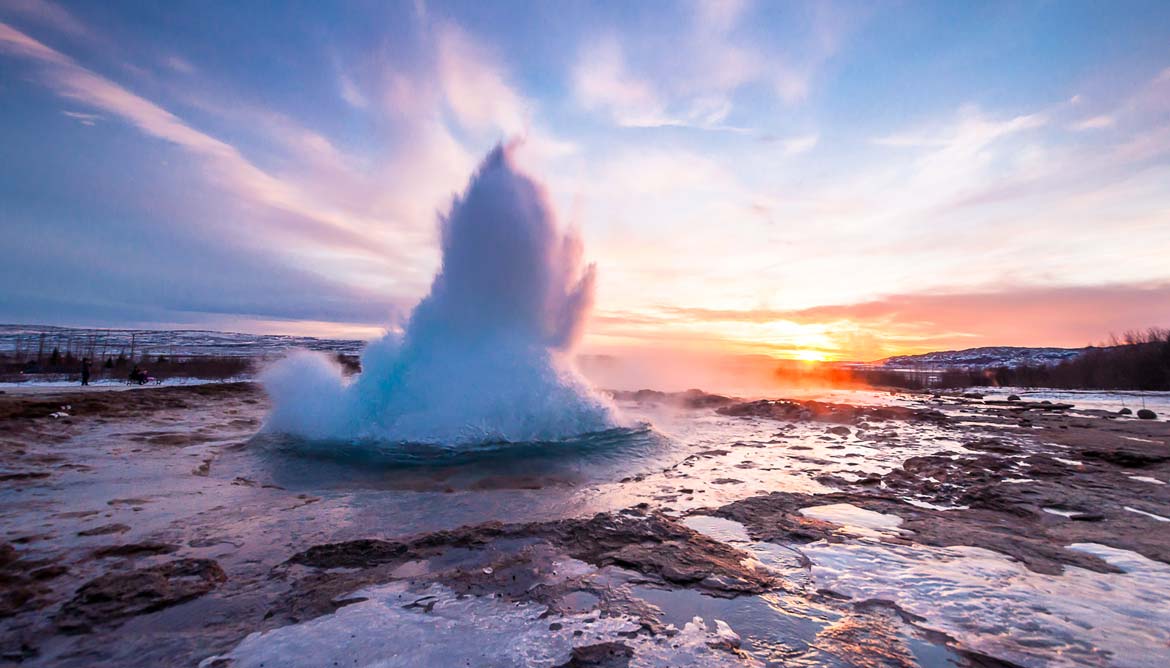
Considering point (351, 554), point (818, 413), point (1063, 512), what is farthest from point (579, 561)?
point (818, 413)

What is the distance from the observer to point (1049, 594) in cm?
380

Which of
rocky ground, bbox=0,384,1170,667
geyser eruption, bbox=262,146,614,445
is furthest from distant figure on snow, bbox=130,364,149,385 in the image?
rocky ground, bbox=0,384,1170,667

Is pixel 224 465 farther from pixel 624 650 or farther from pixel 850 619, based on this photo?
pixel 850 619

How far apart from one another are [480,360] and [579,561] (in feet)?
27.7

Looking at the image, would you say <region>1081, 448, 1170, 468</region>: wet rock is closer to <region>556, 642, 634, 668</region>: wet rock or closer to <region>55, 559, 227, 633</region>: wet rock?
<region>556, 642, 634, 668</region>: wet rock

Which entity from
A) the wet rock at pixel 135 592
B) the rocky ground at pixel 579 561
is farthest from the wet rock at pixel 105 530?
the wet rock at pixel 135 592

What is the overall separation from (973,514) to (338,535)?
26.7 ft

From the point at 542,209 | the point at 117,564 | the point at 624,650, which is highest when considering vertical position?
the point at 542,209

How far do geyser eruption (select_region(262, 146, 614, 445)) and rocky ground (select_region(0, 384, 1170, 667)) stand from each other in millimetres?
2329

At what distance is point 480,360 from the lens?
1233 cm

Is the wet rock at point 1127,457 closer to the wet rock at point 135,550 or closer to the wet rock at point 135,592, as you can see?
the wet rock at point 135,592

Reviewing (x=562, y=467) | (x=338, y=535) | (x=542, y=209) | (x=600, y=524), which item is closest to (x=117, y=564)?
(x=338, y=535)

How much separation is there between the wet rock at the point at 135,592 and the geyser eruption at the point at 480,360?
21.4 ft

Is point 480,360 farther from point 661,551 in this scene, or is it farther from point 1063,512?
point 1063,512
